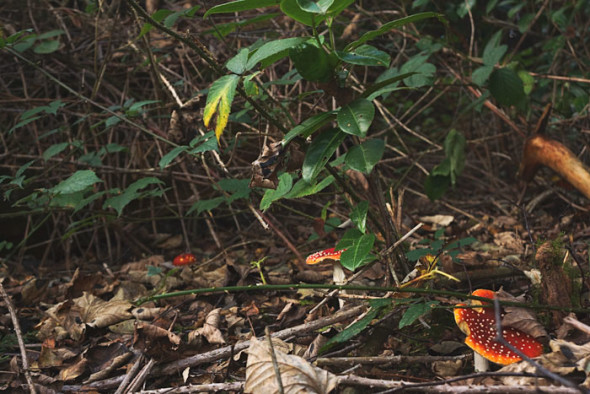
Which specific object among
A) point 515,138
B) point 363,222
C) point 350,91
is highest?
point 350,91

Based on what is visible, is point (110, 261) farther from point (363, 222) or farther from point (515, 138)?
point (515, 138)

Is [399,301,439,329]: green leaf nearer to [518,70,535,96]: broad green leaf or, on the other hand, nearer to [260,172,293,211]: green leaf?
[260,172,293,211]: green leaf

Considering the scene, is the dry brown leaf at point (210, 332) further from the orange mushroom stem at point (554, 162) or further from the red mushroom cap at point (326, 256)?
the orange mushroom stem at point (554, 162)

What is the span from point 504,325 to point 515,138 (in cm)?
293

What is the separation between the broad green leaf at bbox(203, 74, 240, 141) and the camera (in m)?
1.31

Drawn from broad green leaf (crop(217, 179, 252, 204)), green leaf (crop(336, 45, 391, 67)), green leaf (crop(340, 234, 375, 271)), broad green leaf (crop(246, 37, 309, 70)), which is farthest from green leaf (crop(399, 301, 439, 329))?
broad green leaf (crop(217, 179, 252, 204))

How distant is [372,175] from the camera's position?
168 centimetres

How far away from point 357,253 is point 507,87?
174cm

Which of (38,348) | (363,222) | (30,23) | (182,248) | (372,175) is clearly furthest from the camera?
(30,23)

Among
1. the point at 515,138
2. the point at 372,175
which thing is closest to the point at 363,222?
the point at 372,175

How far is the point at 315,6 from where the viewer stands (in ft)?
3.95

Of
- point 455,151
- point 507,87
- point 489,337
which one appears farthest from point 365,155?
point 455,151

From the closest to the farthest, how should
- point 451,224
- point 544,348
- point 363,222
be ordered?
1. point 544,348
2. point 363,222
3. point 451,224

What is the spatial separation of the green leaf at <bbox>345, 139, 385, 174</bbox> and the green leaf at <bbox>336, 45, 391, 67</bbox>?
23cm
